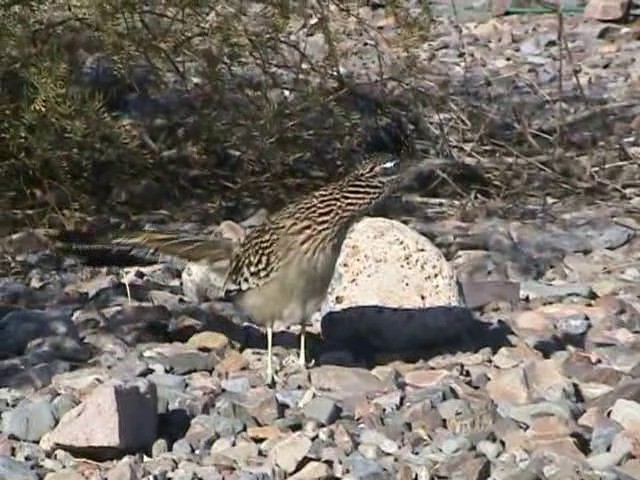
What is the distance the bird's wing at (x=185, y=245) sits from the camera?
6.86m

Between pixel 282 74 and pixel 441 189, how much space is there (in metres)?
1.00

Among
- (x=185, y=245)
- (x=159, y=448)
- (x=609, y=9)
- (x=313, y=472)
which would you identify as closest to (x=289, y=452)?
(x=313, y=472)

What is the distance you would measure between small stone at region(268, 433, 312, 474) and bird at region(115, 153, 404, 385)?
29.8 inches

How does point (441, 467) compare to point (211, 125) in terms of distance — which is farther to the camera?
point (211, 125)

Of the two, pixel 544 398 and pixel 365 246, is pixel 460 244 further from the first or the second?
pixel 544 398

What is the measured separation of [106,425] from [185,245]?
1.62m

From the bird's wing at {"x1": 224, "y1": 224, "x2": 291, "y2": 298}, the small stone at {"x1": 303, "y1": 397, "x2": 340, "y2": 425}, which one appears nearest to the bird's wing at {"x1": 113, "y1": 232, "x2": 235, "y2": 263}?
the bird's wing at {"x1": 224, "y1": 224, "x2": 291, "y2": 298}

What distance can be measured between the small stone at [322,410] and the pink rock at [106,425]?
1.93 ft

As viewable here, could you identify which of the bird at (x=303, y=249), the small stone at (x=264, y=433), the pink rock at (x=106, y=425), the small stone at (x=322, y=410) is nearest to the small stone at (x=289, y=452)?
the small stone at (x=264, y=433)

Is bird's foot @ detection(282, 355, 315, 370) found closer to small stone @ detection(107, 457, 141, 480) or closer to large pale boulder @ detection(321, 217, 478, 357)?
large pale boulder @ detection(321, 217, 478, 357)

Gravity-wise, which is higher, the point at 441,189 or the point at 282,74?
the point at 282,74

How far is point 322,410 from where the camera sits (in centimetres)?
584

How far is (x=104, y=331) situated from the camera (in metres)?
6.84

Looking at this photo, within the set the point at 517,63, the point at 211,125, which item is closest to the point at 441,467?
the point at 211,125
